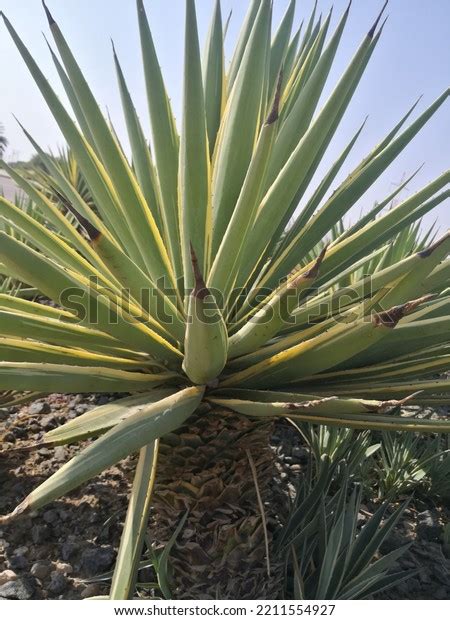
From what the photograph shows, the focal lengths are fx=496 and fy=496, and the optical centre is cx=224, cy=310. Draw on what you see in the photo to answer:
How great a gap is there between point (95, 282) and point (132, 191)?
276mm

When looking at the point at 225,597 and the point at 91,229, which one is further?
the point at 225,597

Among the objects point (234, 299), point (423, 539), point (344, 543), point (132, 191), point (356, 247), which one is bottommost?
point (423, 539)

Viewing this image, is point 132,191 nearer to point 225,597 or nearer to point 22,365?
point 22,365

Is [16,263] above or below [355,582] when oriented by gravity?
above

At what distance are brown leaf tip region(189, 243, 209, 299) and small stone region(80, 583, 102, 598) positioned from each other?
122cm

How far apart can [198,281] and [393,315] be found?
39cm

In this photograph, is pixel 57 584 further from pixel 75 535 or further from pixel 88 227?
pixel 88 227

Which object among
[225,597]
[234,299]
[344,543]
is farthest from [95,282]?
[344,543]

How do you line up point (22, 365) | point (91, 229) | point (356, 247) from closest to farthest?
1. point (91, 229)
2. point (22, 365)
3. point (356, 247)

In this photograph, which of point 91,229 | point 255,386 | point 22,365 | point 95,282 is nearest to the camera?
point 91,229

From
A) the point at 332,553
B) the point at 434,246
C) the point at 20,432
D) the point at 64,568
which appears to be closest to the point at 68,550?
the point at 64,568

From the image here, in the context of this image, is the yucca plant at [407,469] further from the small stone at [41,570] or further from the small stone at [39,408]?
the small stone at [39,408]

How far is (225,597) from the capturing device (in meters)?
1.34

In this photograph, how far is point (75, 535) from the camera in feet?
6.05
